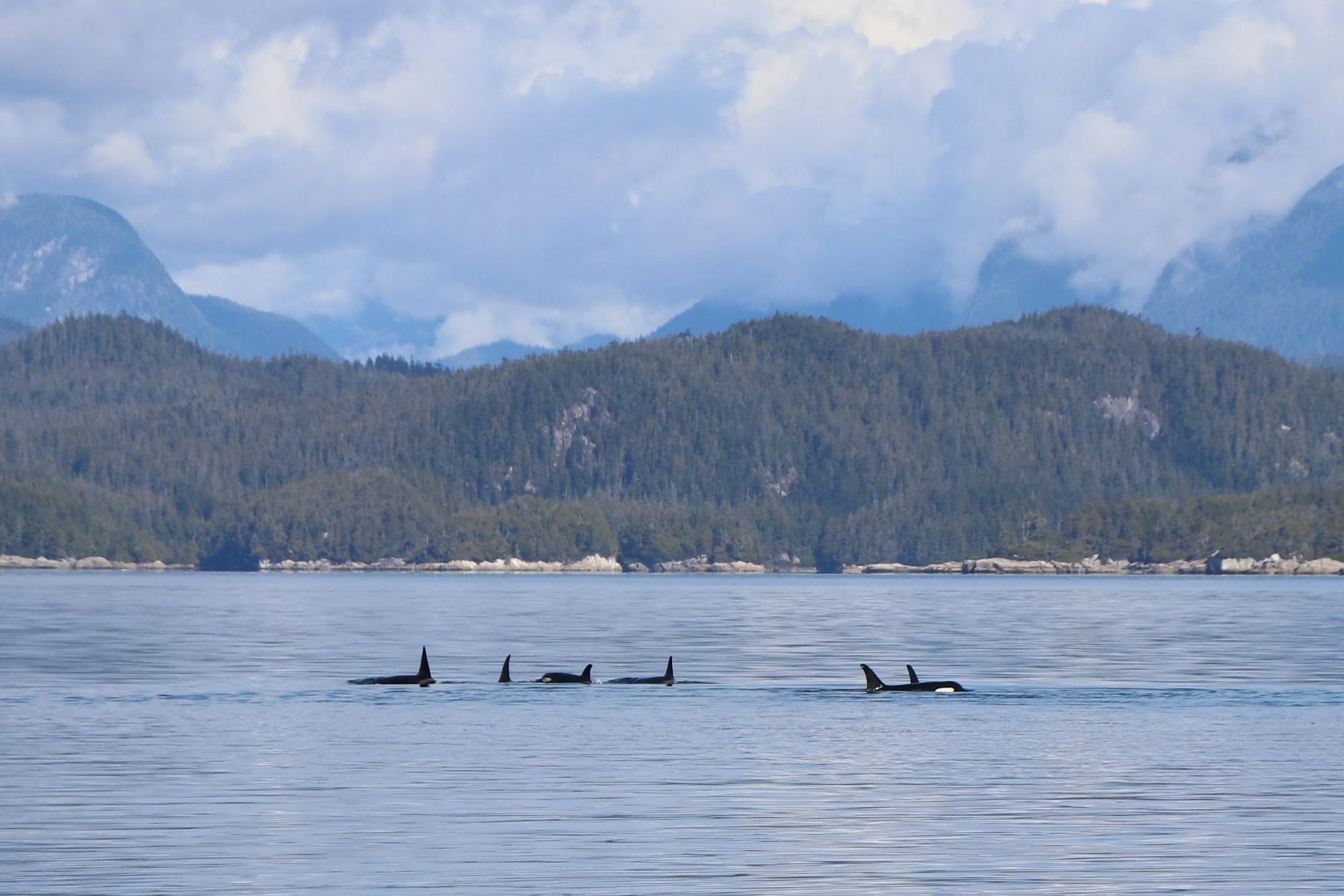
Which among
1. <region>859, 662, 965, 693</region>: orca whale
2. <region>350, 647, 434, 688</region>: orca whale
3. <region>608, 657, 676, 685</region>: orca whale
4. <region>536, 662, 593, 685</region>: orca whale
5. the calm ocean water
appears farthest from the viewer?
<region>536, 662, 593, 685</region>: orca whale

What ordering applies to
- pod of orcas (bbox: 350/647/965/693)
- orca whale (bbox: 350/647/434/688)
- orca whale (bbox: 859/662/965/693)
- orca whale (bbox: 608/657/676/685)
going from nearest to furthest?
orca whale (bbox: 859/662/965/693)
pod of orcas (bbox: 350/647/965/693)
orca whale (bbox: 350/647/434/688)
orca whale (bbox: 608/657/676/685)

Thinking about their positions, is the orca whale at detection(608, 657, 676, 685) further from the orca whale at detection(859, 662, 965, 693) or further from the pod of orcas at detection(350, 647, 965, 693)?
the orca whale at detection(859, 662, 965, 693)

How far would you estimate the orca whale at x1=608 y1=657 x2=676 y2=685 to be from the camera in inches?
3130

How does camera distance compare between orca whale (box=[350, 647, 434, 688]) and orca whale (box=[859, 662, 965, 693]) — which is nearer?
orca whale (box=[859, 662, 965, 693])

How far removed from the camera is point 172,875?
36.7m

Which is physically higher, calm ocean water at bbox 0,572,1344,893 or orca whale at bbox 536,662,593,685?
orca whale at bbox 536,662,593,685

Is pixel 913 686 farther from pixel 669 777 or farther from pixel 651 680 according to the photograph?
pixel 669 777

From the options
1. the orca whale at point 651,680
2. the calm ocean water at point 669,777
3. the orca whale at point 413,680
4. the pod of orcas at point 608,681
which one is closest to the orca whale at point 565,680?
the pod of orcas at point 608,681

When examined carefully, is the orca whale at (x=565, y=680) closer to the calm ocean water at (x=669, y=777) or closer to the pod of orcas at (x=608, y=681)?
the pod of orcas at (x=608, y=681)

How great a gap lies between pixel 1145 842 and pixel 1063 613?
140 metres

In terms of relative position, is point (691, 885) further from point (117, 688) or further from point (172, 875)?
point (117, 688)

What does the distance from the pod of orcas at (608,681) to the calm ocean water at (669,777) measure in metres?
0.91

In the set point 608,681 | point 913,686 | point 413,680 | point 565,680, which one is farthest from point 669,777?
point 608,681

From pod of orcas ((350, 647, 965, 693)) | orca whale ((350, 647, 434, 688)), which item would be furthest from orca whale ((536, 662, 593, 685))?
orca whale ((350, 647, 434, 688))
